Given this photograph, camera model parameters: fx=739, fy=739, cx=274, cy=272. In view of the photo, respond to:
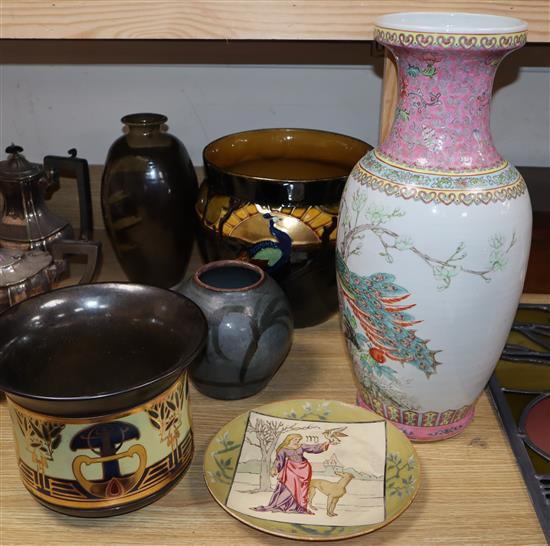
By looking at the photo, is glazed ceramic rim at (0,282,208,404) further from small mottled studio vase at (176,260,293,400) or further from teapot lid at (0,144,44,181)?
teapot lid at (0,144,44,181)

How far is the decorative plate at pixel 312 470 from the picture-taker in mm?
607

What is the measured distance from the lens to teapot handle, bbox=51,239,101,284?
846 millimetres

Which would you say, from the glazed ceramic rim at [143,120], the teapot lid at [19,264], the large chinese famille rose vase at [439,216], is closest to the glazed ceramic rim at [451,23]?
the large chinese famille rose vase at [439,216]

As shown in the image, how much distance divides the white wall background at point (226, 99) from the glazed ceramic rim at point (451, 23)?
365mm

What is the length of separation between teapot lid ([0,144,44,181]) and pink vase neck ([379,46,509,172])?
18.2 inches

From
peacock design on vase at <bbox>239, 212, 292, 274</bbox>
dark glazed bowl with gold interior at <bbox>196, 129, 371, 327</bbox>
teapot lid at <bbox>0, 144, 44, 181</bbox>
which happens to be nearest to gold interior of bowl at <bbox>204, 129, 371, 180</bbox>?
dark glazed bowl with gold interior at <bbox>196, 129, 371, 327</bbox>

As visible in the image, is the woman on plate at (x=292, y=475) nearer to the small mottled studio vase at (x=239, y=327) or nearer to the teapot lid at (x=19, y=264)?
the small mottled studio vase at (x=239, y=327)

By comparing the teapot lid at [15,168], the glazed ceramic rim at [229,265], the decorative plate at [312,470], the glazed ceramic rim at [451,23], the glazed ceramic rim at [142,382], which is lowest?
the decorative plate at [312,470]

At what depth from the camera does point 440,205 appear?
591mm

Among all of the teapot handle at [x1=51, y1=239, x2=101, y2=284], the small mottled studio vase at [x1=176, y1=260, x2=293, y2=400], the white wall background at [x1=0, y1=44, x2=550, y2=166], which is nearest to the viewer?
the small mottled studio vase at [x1=176, y1=260, x2=293, y2=400]

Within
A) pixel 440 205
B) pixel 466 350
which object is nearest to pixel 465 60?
pixel 440 205

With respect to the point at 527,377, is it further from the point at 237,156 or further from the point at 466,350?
the point at 237,156

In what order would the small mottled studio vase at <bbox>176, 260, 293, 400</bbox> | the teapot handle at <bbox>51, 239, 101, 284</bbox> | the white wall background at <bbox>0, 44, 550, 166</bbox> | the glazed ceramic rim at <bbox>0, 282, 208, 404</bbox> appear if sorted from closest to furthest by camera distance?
the glazed ceramic rim at <bbox>0, 282, 208, 404</bbox> < the small mottled studio vase at <bbox>176, 260, 293, 400</bbox> < the teapot handle at <bbox>51, 239, 101, 284</bbox> < the white wall background at <bbox>0, 44, 550, 166</bbox>

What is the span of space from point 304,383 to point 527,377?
242 millimetres
